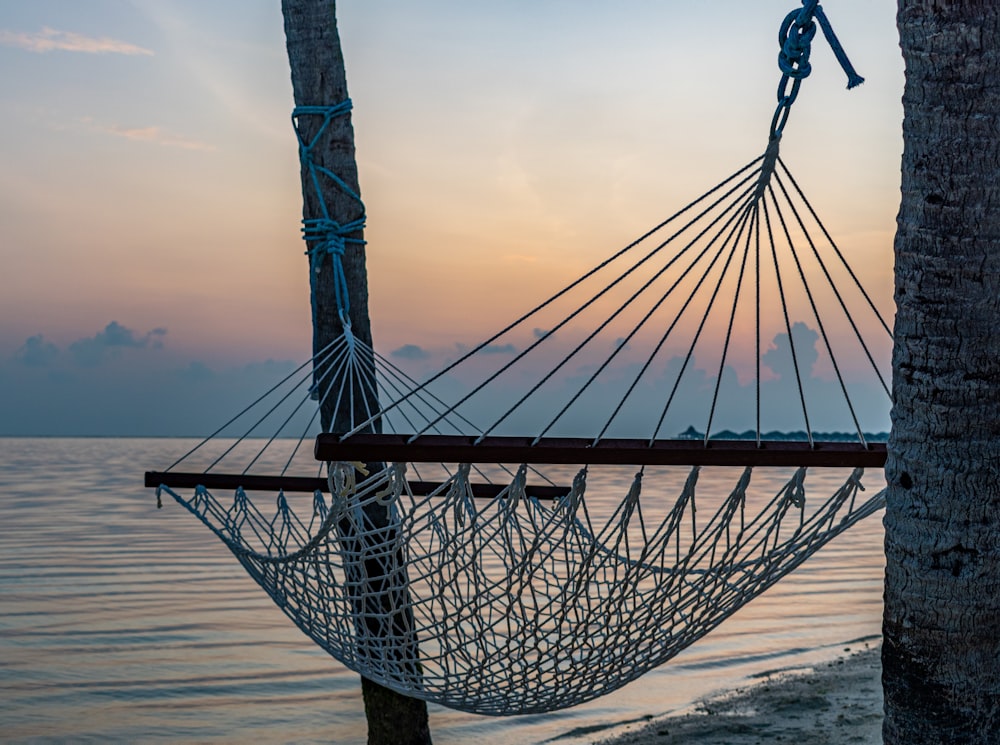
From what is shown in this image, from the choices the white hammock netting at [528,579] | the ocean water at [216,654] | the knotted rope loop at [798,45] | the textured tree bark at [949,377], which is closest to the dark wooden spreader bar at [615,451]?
the white hammock netting at [528,579]

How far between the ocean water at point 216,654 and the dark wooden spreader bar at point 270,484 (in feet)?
5.13

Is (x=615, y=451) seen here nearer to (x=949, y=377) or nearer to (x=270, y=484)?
(x=949, y=377)

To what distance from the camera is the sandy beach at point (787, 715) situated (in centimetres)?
414

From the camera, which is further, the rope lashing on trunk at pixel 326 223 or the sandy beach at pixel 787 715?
the sandy beach at pixel 787 715

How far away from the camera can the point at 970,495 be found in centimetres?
194

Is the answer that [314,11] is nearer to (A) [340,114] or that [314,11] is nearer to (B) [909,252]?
(A) [340,114]

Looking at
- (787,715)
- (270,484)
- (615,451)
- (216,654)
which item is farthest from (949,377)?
(216,654)

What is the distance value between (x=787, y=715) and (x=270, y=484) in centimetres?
246

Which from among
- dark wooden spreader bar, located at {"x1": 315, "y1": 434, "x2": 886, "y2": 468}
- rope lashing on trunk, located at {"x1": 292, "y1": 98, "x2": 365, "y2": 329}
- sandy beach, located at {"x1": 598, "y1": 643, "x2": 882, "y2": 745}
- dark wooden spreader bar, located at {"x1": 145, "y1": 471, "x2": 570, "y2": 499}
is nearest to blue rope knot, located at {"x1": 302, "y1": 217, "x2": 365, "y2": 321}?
rope lashing on trunk, located at {"x1": 292, "y1": 98, "x2": 365, "y2": 329}

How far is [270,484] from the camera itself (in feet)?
11.6

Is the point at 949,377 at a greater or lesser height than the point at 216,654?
greater

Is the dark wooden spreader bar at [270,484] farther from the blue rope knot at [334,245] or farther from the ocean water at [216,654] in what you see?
the ocean water at [216,654]

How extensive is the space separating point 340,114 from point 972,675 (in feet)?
8.10

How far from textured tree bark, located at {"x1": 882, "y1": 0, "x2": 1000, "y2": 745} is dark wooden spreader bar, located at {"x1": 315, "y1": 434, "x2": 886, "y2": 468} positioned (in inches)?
13.3
